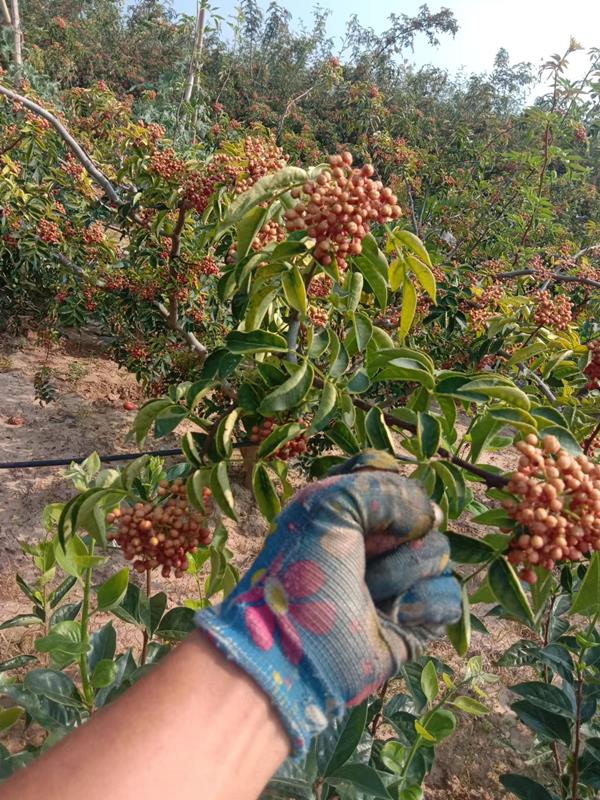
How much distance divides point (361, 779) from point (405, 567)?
2.24 feet

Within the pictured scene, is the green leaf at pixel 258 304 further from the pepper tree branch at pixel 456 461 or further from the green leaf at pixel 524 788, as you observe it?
the green leaf at pixel 524 788

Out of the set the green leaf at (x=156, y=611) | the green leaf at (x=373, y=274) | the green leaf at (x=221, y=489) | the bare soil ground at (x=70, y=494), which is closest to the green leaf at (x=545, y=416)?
the green leaf at (x=373, y=274)

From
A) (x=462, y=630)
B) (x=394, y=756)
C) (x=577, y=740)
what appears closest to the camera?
(x=462, y=630)

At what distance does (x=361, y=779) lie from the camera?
4.00 ft

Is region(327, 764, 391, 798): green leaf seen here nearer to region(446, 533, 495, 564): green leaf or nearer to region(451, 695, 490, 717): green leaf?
region(451, 695, 490, 717): green leaf

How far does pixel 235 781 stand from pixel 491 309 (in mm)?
2339

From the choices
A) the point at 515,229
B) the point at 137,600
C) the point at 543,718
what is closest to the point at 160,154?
the point at 137,600

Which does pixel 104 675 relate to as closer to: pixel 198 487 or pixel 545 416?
pixel 198 487

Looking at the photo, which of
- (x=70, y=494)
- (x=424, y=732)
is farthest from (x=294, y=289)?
(x=70, y=494)

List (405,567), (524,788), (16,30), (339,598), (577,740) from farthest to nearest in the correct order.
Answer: (16,30), (524,788), (577,740), (405,567), (339,598)

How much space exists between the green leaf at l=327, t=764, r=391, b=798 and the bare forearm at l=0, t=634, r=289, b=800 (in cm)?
67

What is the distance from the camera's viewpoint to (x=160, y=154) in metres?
2.22

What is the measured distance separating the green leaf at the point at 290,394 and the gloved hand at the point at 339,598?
6.7 inches

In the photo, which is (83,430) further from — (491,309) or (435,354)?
(491,309)
